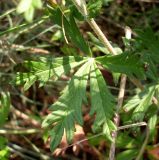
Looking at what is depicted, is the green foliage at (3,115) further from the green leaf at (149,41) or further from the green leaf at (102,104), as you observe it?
the green leaf at (149,41)

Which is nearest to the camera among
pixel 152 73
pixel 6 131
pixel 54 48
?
pixel 152 73

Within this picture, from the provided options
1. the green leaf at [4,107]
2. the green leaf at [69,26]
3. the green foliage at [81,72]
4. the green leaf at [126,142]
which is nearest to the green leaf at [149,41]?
the green foliage at [81,72]

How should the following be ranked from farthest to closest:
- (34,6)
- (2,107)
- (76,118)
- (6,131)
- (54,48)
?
(54,48), (6,131), (2,107), (76,118), (34,6)

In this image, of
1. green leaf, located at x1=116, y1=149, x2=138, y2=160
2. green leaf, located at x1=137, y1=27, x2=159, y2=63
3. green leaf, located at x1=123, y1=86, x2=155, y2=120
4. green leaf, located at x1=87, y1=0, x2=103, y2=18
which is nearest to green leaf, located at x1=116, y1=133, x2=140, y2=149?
green leaf, located at x1=116, y1=149, x2=138, y2=160

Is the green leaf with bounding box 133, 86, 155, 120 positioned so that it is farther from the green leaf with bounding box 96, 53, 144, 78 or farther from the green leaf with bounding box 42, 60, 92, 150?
A: the green leaf with bounding box 42, 60, 92, 150

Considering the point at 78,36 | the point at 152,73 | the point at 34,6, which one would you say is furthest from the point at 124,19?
the point at 34,6

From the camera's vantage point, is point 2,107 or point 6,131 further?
point 6,131

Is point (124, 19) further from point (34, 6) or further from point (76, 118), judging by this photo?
point (34, 6)
